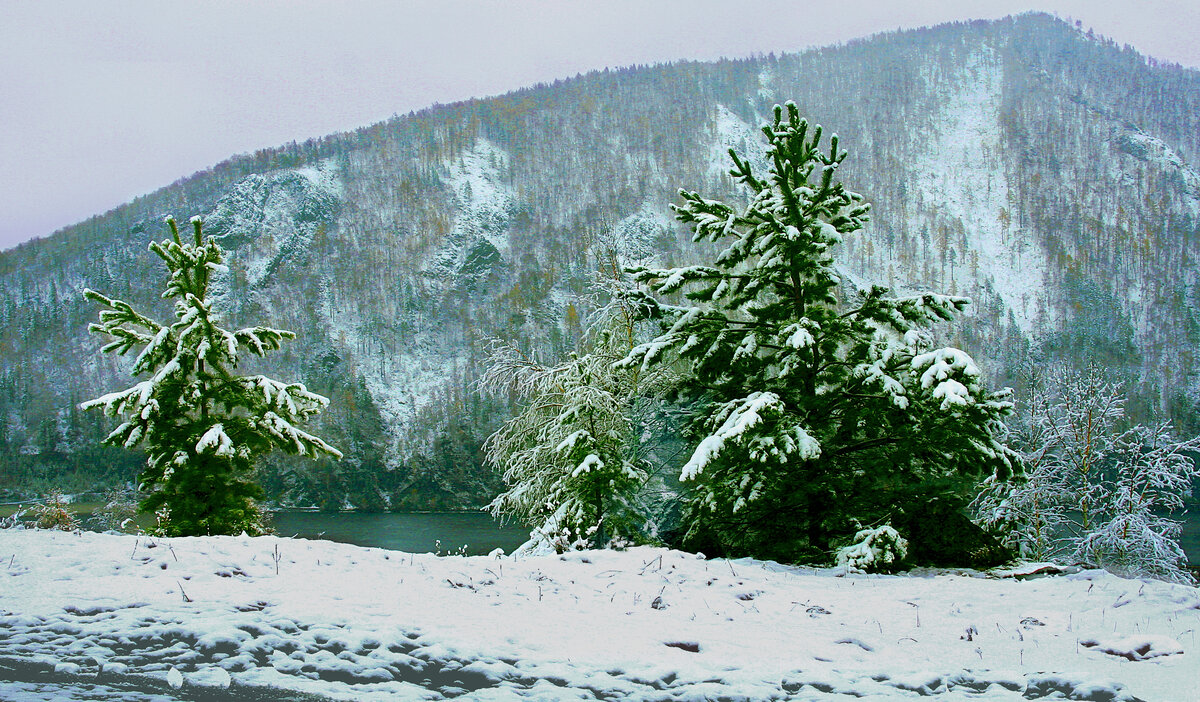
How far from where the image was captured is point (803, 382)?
9836mm

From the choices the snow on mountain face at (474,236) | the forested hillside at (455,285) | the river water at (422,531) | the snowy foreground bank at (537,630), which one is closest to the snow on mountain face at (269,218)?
the forested hillside at (455,285)

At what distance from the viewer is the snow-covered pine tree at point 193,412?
11.9m

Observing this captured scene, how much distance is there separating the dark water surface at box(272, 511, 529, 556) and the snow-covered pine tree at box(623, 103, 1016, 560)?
3614 centimetres

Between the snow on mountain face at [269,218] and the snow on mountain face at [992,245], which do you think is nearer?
the snow on mountain face at [992,245]

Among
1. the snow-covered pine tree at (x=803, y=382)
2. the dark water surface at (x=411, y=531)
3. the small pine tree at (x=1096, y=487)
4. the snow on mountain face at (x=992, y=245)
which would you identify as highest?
the snow on mountain face at (x=992, y=245)

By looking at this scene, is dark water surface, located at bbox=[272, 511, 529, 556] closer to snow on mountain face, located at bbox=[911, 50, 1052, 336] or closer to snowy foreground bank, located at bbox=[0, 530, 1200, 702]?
snowy foreground bank, located at bbox=[0, 530, 1200, 702]

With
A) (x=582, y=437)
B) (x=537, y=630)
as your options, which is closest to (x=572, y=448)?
(x=582, y=437)

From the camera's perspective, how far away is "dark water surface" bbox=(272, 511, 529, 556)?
179 feet

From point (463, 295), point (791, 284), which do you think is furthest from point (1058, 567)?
point (463, 295)

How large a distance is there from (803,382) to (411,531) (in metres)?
65.4

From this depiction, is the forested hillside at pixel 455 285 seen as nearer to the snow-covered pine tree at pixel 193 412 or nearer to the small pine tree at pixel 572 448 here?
the small pine tree at pixel 572 448

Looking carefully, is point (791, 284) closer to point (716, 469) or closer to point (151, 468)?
point (716, 469)

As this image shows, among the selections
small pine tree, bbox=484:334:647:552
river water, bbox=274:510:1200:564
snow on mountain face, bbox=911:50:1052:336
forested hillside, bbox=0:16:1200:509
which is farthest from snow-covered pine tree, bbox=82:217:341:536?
snow on mountain face, bbox=911:50:1052:336

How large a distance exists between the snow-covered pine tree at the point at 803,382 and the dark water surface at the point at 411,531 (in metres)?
36.1
